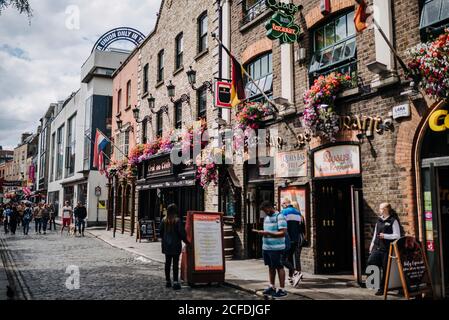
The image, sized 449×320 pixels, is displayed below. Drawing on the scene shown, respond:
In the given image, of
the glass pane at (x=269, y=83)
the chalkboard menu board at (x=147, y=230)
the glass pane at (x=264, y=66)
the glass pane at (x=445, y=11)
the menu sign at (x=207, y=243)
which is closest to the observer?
the glass pane at (x=445, y=11)

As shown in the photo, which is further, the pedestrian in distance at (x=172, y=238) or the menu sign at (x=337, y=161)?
the menu sign at (x=337, y=161)

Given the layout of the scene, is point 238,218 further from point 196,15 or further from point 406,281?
point 196,15

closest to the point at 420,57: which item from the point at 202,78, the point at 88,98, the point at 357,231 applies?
the point at 357,231

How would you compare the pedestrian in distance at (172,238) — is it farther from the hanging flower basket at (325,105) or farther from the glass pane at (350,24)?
the glass pane at (350,24)

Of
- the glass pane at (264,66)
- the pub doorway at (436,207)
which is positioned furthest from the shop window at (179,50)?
the pub doorway at (436,207)

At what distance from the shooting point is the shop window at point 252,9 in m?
12.5

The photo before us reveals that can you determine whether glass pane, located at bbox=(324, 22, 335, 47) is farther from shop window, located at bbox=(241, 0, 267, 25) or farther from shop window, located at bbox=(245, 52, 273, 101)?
shop window, located at bbox=(241, 0, 267, 25)

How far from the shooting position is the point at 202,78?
15406 mm

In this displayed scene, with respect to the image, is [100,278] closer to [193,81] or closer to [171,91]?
[193,81]

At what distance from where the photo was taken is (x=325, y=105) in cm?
899

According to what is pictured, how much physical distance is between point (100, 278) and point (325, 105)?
20.1 feet

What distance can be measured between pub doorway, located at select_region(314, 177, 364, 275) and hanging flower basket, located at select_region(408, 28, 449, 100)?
10.9 feet

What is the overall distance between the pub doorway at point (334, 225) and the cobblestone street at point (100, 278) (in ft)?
9.00

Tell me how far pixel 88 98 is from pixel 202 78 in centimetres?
→ 2038
